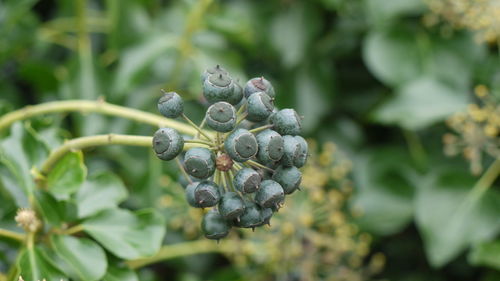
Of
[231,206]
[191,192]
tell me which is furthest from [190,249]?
[231,206]

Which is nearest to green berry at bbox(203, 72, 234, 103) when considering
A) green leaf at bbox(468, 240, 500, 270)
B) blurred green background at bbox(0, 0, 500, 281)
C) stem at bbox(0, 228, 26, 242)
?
stem at bbox(0, 228, 26, 242)

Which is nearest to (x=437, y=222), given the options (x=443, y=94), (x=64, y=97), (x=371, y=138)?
(x=443, y=94)

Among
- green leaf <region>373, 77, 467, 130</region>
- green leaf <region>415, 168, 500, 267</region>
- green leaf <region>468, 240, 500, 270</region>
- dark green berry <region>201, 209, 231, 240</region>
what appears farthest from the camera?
green leaf <region>373, 77, 467, 130</region>

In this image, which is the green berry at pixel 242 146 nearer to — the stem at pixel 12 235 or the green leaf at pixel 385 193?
the stem at pixel 12 235

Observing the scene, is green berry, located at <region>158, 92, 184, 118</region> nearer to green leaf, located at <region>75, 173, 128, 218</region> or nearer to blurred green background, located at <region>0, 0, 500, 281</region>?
green leaf, located at <region>75, 173, 128, 218</region>

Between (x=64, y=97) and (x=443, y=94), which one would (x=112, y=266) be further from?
(x=443, y=94)

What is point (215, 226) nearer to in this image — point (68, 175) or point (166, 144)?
point (166, 144)
